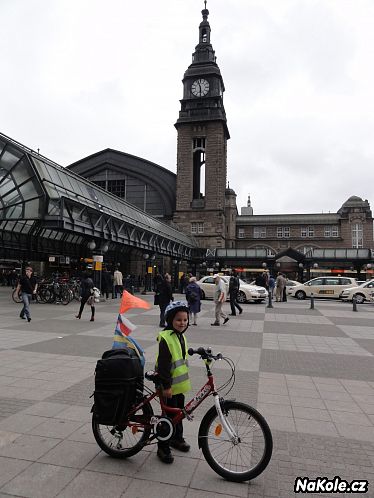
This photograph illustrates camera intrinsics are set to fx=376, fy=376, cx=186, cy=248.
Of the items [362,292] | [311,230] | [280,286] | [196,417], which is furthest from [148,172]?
[196,417]

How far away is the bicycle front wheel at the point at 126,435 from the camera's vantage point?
11.5 ft

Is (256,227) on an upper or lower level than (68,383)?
upper

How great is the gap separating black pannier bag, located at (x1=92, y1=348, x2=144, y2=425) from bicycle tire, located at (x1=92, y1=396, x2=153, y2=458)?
244 mm

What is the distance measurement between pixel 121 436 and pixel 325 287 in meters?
26.6

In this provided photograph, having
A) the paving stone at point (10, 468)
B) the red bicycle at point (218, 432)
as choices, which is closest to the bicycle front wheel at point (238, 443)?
the red bicycle at point (218, 432)

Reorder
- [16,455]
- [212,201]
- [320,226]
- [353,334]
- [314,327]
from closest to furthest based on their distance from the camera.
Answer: [16,455]
[353,334]
[314,327]
[212,201]
[320,226]

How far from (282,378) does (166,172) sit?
5824cm

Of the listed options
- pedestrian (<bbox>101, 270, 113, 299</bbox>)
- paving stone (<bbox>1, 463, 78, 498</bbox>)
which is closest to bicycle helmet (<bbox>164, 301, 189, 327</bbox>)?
paving stone (<bbox>1, 463, 78, 498</bbox>)

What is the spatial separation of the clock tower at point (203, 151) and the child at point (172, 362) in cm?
5491

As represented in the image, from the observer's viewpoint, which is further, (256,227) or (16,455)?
(256,227)

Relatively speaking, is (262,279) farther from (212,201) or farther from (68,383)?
(212,201)

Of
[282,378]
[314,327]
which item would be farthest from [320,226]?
[282,378]

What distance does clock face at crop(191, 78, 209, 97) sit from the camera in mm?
62625

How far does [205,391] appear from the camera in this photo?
3490mm
